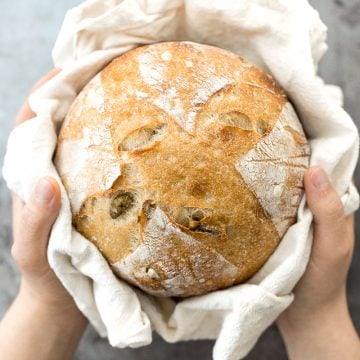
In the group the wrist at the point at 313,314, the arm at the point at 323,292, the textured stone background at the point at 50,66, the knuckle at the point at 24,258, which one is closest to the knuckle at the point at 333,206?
the arm at the point at 323,292

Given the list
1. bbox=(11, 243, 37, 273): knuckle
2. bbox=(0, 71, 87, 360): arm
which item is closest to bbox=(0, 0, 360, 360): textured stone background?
bbox=(0, 71, 87, 360): arm

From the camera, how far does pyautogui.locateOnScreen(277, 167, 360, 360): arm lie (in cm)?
76

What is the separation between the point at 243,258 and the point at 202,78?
0.27m

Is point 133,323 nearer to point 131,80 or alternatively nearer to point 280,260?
point 280,260

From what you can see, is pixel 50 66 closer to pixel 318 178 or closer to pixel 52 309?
pixel 52 309

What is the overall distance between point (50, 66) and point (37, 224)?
518 mm

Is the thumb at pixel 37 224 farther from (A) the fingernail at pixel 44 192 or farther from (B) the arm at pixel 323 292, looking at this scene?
(B) the arm at pixel 323 292

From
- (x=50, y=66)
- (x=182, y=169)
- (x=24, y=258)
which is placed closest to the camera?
(x=182, y=169)

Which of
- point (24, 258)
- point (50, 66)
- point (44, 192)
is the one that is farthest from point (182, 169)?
point (50, 66)

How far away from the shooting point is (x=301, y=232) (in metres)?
0.76

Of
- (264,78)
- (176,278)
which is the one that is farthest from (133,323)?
(264,78)

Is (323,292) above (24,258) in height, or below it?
below

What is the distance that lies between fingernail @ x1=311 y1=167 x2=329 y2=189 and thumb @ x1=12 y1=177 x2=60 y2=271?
38cm

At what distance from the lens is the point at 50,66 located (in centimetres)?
114
